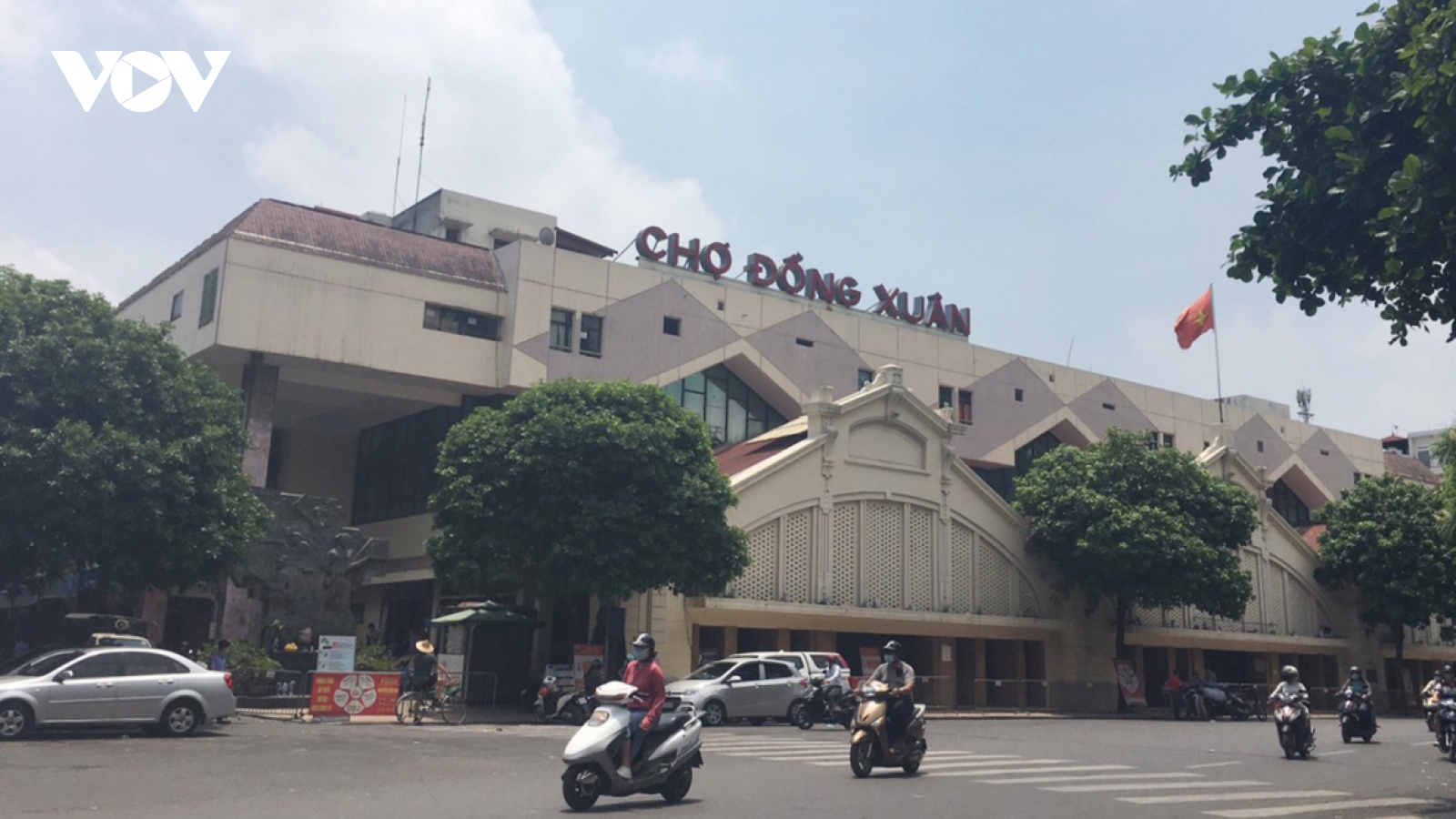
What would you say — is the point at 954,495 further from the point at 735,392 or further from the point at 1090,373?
the point at 1090,373

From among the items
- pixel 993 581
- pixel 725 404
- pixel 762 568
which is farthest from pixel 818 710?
pixel 725 404

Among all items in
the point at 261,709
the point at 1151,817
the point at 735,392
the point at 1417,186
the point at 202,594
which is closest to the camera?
the point at 1417,186

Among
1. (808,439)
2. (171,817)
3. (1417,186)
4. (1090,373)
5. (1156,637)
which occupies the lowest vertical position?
(171,817)

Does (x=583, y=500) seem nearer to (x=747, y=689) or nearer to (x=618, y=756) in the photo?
(x=747, y=689)

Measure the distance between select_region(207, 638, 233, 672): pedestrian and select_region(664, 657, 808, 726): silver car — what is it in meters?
9.54

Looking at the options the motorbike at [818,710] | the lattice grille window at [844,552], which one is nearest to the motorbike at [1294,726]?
the motorbike at [818,710]

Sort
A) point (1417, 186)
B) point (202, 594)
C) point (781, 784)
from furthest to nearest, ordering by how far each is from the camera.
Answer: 1. point (202, 594)
2. point (781, 784)
3. point (1417, 186)

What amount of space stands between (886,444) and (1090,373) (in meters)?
16.1

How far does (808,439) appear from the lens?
37.6 meters

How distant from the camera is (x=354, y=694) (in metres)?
25.6

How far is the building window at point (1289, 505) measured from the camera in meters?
59.4

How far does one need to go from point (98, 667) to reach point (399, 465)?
75.9 feet

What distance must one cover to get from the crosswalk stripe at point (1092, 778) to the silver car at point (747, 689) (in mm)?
12057

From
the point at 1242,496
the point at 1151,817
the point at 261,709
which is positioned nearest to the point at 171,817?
the point at 1151,817
